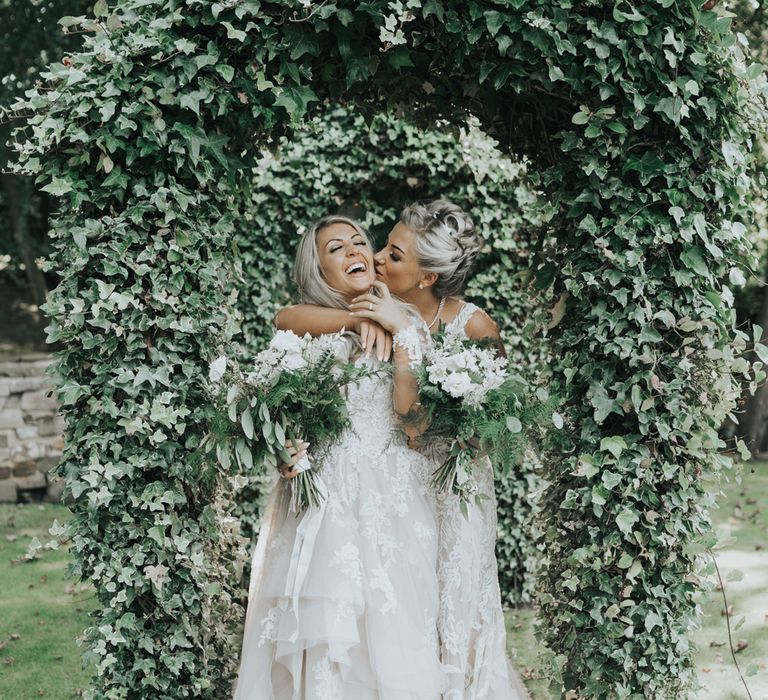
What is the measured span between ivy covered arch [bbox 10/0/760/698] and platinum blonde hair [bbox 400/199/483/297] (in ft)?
1.64

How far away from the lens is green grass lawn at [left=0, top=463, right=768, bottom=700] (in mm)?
4746

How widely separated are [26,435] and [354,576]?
7.28m

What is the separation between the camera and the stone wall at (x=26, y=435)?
30.0 ft

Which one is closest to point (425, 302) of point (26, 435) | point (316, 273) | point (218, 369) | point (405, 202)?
point (316, 273)

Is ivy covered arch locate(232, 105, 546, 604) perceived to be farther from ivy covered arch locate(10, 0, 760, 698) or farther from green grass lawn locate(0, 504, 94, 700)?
ivy covered arch locate(10, 0, 760, 698)

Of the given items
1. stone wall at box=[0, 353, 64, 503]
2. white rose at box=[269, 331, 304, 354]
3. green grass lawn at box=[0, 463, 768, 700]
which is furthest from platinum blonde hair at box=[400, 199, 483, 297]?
stone wall at box=[0, 353, 64, 503]

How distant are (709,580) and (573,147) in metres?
1.94

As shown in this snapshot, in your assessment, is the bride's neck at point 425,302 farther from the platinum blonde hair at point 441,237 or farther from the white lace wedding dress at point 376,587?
the white lace wedding dress at point 376,587

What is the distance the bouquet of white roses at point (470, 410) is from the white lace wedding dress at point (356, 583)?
200 millimetres

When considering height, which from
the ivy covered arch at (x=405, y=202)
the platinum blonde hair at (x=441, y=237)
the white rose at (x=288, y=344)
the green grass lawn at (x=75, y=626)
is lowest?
the green grass lawn at (x=75, y=626)

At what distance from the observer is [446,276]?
12.5 feet

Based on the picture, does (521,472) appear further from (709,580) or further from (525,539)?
(709,580)

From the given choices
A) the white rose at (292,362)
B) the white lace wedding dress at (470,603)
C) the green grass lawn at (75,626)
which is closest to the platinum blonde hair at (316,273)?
the white rose at (292,362)

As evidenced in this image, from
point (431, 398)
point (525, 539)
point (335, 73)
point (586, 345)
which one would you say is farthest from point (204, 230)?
point (525, 539)
